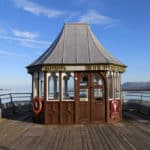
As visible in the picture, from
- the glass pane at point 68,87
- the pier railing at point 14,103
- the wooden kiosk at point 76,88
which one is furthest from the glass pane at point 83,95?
the pier railing at point 14,103

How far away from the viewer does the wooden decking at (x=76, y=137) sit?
8573 millimetres

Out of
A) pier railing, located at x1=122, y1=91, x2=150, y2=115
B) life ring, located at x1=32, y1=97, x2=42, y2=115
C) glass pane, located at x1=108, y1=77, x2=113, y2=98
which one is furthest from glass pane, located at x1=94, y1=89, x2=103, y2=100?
pier railing, located at x1=122, y1=91, x2=150, y2=115

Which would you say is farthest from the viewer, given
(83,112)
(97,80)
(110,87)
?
(110,87)

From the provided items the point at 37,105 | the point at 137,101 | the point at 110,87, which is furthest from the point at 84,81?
the point at 137,101

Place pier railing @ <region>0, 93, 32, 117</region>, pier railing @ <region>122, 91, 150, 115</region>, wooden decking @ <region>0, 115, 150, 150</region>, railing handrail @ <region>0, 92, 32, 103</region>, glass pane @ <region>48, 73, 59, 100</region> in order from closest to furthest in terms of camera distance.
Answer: wooden decking @ <region>0, 115, 150, 150</region> < glass pane @ <region>48, 73, 59, 100</region> < pier railing @ <region>0, 93, 32, 117</region> < railing handrail @ <region>0, 92, 32, 103</region> < pier railing @ <region>122, 91, 150, 115</region>

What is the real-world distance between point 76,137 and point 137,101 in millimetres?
10479

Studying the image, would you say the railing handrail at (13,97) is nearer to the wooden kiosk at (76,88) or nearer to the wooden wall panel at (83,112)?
the wooden kiosk at (76,88)

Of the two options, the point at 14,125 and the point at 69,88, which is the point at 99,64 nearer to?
the point at 69,88

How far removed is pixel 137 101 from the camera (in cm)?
1972

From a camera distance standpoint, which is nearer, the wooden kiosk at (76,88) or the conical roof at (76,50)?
the wooden kiosk at (76,88)

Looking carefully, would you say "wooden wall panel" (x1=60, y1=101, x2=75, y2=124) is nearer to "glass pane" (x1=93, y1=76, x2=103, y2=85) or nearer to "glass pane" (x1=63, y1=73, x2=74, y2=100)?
"glass pane" (x1=63, y1=73, x2=74, y2=100)

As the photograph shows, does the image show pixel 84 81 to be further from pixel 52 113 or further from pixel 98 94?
pixel 52 113

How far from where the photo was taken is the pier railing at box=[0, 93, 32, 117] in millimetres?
16953

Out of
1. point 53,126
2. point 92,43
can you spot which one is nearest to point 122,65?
point 92,43
